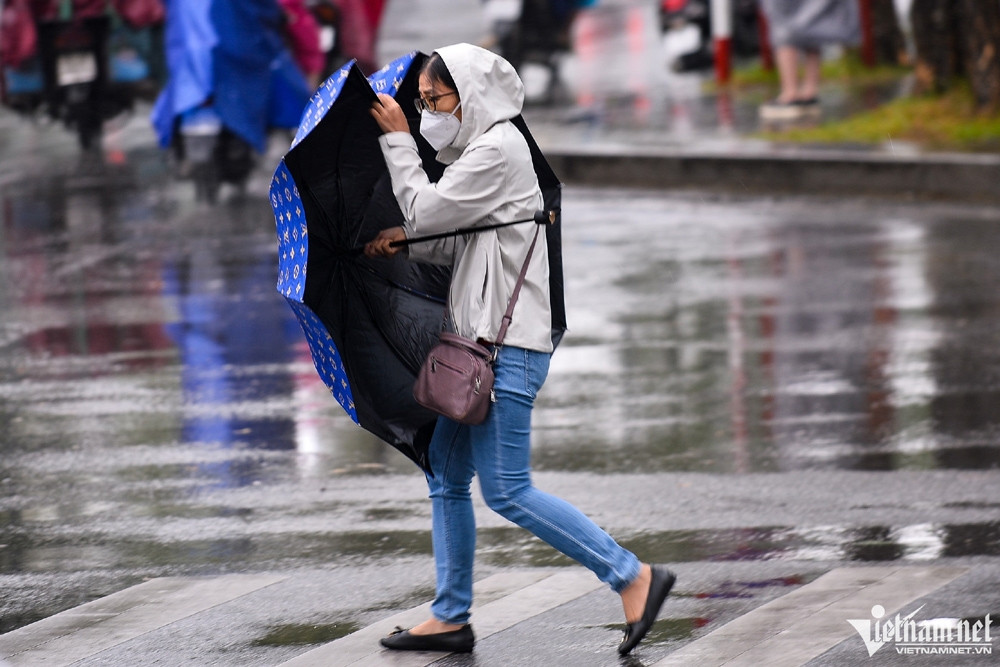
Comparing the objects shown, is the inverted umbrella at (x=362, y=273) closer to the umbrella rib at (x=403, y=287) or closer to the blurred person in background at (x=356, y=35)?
the umbrella rib at (x=403, y=287)

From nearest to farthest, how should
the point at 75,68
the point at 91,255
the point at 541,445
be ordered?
the point at 541,445
the point at 91,255
the point at 75,68

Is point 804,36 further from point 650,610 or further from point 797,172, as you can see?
point 650,610

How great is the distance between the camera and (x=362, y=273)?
4.91 metres

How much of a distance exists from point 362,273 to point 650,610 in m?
1.28

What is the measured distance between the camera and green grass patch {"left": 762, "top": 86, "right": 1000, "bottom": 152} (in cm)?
1280

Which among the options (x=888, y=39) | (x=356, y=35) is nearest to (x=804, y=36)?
(x=888, y=39)

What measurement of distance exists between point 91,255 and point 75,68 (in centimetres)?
535

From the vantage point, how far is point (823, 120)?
1435cm

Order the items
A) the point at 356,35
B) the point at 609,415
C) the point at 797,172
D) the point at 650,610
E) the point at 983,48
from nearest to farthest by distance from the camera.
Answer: the point at 650,610 < the point at 609,415 < the point at 797,172 < the point at 983,48 < the point at 356,35

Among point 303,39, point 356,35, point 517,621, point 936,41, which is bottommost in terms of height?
point 517,621

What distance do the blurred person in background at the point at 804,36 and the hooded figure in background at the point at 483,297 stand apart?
10304mm

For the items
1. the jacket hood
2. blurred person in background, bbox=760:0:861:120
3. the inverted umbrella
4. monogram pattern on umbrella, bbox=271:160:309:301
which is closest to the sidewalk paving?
the inverted umbrella

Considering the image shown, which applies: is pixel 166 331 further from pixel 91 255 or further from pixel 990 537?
pixel 990 537

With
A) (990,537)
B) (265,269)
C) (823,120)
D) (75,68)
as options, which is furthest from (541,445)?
(75,68)
